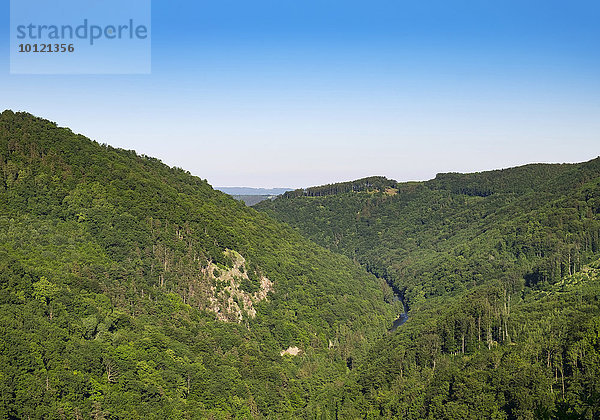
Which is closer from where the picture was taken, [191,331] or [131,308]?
[131,308]

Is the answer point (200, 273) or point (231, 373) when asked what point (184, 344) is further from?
point (200, 273)

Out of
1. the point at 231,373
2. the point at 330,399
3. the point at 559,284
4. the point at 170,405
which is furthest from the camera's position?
the point at 559,284

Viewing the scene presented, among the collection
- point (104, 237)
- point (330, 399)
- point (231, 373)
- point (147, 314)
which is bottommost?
point (330, 399)

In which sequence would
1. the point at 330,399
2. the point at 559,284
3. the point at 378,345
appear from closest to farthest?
1. the point at 330,399
2. the point at 378,345
3. the point at 559,284

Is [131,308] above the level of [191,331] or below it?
above

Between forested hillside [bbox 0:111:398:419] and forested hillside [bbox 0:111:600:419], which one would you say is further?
forested hillside [bbox 0:111:600:419]

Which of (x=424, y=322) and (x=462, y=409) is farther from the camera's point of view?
(x=424, y=322)

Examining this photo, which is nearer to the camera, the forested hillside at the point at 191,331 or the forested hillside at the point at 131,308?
the forested hillside at the point at 131,308

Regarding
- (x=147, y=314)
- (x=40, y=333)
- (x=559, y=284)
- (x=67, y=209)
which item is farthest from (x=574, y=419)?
(x=559, y=284)
